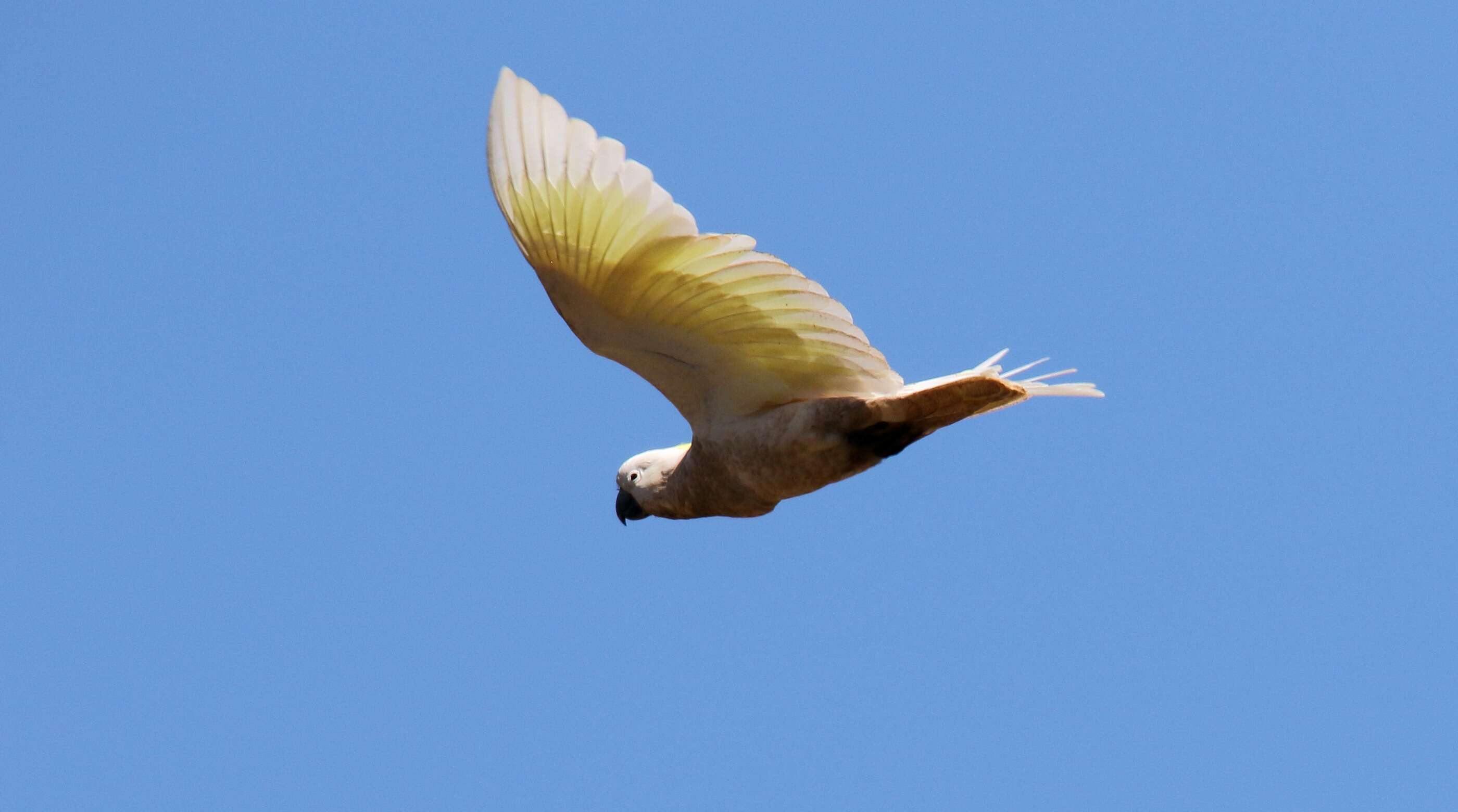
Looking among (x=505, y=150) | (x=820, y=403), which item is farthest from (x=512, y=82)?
(x=820, y=403)

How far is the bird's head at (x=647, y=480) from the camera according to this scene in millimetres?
5469

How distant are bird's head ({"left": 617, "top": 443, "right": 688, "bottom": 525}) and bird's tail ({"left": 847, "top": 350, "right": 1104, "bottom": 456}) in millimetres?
850

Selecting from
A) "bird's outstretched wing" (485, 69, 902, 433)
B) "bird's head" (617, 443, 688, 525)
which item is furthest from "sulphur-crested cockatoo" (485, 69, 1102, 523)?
"bird's head" (617, 443, 688, 525)

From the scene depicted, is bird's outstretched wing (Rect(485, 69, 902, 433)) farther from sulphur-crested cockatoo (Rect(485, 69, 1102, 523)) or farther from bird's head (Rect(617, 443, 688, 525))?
bird's head (Rect(617, 443, 688, 525))

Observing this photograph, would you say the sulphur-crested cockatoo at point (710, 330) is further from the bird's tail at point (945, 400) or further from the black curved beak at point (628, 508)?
the black curved beak at point (628, 508)

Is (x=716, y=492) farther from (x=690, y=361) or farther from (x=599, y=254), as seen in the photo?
(x=599, y=254)

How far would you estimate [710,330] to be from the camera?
4762 mm

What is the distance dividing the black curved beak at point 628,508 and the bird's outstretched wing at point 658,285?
711 millimetres

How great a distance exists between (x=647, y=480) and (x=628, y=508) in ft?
0.92

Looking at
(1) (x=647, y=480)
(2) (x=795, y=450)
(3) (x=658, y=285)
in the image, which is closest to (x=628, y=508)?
(1) (x=647, y=480)

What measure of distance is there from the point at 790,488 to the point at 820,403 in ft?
1.27

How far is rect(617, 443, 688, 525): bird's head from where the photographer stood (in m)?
5.47

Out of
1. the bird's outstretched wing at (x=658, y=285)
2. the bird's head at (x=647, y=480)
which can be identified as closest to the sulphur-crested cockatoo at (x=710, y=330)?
the bird's outstretched wing at (x=658, y=285)

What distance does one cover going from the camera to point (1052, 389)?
4938 millimetres
